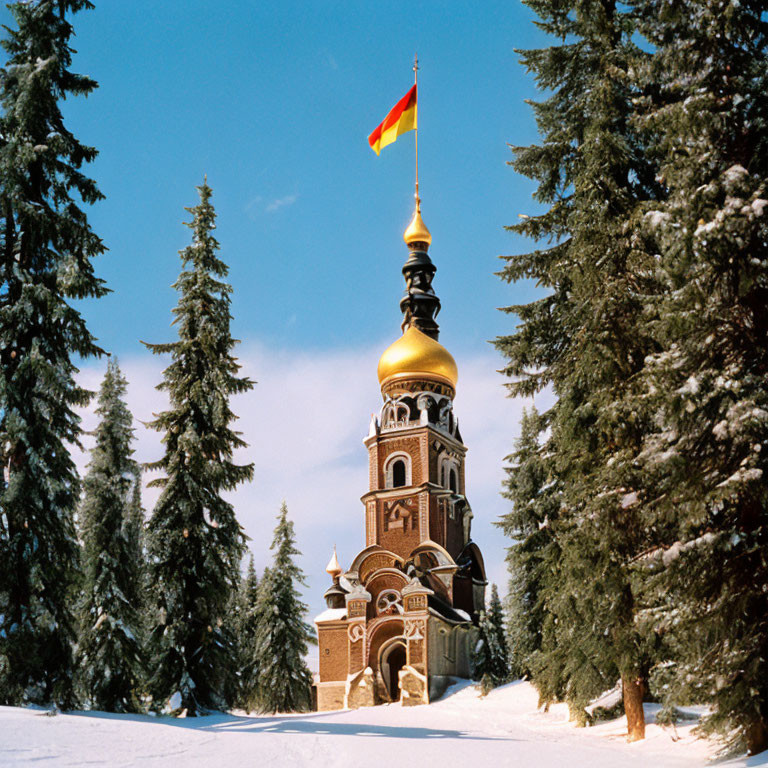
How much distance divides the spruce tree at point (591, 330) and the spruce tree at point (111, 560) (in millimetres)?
10067

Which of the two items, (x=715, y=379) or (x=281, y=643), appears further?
(x=281, y=643)

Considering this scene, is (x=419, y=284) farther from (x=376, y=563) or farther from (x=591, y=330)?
(x=591, y=330)

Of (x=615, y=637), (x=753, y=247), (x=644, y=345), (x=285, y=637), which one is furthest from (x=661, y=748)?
(x=285, y=637)

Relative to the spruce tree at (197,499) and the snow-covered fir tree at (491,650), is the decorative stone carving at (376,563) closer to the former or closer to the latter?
the snow-covered fir tree at (491,650)

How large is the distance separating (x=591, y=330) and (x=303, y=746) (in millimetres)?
8363

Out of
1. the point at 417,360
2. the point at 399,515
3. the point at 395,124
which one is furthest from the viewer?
the point at 417,360

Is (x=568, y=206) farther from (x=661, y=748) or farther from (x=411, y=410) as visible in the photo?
(x=411, y=410)

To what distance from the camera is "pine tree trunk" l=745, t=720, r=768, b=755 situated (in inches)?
367

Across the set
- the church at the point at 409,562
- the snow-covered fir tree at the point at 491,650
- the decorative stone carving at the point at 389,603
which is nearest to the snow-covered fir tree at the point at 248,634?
the church at the point at 409,562

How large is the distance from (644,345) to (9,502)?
1101cm

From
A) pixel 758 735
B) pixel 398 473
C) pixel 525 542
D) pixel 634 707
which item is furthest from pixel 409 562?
pixel 758 735

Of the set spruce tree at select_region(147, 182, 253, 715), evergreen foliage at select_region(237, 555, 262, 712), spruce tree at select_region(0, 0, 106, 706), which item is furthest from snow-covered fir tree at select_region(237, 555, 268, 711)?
spruce tree at select_region(0, 0, 106, 706)

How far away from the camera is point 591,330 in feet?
46.9

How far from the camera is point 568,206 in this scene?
17.1 metres
